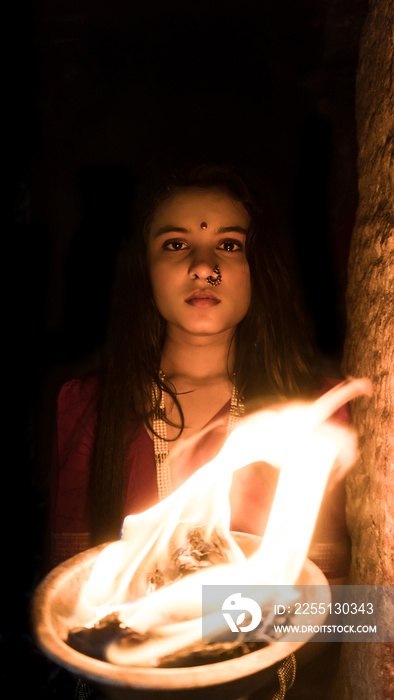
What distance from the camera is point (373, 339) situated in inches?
65.4

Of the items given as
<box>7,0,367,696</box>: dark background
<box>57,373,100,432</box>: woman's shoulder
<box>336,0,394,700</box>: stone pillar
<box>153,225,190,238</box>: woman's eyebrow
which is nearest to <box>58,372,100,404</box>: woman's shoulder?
<box>57,373,100,432</box>: woman's shoulder

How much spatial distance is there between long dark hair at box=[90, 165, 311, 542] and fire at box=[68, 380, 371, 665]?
430 mm

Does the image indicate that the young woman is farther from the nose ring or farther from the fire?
the fire

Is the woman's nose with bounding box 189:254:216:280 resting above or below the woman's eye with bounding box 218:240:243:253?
below

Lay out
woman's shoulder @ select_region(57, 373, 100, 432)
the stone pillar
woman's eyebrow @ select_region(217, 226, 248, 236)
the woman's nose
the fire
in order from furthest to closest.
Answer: woman's shoulder @ select_region(57, 373, 100, 432)
woman's eyebrow @ select_region(217, 226, 248, 236)
the woman's nose
the stone pillar
the fire

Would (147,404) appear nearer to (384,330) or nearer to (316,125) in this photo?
(384,330)

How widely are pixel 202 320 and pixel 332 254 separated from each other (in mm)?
798

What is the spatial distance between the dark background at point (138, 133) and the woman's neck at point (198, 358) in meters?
0.48

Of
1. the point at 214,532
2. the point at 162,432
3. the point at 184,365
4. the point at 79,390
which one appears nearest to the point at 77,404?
the point at 79,390

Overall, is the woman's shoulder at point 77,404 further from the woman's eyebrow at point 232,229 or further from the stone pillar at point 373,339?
the stone pillar at point 373,339

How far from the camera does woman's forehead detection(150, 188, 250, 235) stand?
6.79ft

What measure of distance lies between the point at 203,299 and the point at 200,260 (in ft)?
0.50

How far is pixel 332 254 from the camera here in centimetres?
242

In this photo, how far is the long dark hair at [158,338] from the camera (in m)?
2.14
